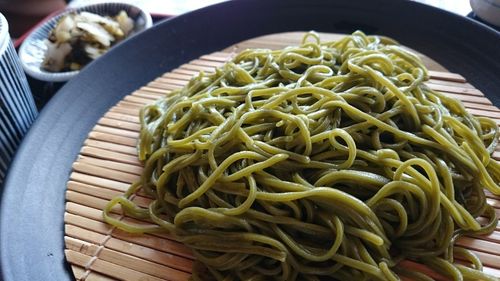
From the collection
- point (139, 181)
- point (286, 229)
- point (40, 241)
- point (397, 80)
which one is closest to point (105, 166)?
point (139, 181)

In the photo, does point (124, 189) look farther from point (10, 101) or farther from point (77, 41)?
point (77, 41)

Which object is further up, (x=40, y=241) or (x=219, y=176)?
(x=219, y=176)

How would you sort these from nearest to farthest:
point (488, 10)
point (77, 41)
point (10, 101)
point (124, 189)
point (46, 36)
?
1. point (124, 189)
2. point (10, 101)
3. point (488, 10)
4. point (77, 41)
5. point (46, 36)

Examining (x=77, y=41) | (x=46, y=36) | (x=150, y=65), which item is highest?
(x=150, y=65)

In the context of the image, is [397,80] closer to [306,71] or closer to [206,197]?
[306,71]

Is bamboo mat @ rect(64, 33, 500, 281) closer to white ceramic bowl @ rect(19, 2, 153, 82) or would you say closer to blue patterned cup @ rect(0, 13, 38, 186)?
blue patterned cup @ rect(0, 13, 38, 186)

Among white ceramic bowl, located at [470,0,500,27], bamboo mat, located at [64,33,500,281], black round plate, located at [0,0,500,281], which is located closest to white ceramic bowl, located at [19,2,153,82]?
black round plate, located at [0,0,500,281]

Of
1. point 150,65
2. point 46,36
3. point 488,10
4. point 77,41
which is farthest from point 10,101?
point 488,10
